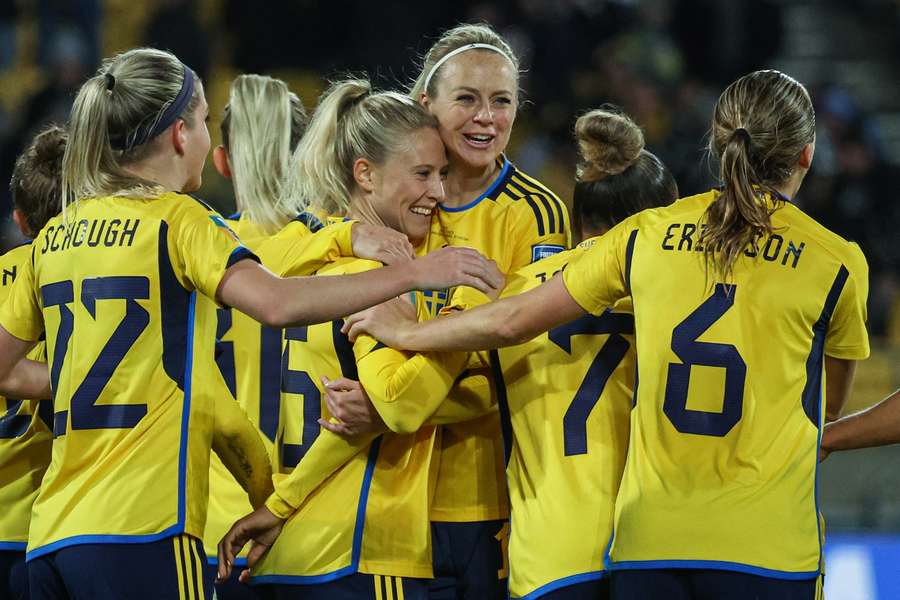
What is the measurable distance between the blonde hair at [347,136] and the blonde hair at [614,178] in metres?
0.52

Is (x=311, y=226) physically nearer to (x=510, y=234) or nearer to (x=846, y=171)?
(x=510, y=234)

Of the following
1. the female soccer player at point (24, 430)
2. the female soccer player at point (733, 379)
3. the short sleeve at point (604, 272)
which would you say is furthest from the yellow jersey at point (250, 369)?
the female soccer player at point (733, 379)

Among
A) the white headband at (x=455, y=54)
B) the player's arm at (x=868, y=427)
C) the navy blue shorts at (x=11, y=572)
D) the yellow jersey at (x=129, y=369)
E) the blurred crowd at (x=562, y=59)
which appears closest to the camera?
the yellow jersey at (x=129, y=369)

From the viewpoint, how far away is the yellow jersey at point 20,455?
13.6 feet

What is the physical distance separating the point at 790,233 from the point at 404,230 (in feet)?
4.14

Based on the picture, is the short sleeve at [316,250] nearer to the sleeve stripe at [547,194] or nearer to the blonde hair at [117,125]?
the blonde hair at [117,125]

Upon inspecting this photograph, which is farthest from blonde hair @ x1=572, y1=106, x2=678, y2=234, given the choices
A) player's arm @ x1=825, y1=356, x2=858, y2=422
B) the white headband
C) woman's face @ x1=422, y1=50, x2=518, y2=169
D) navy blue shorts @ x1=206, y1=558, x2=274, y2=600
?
navy blue shorts @ x1=206, y1=558, x2=274, y2=600

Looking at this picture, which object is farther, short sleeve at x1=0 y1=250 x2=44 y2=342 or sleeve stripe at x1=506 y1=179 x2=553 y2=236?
sleeve stripe at x1=506 y1=179 x2=553 y2=236

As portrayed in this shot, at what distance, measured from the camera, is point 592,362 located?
3.63m

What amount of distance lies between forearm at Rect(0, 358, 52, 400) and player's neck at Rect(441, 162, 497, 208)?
4.70ft

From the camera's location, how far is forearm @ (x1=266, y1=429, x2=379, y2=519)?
3.61 m

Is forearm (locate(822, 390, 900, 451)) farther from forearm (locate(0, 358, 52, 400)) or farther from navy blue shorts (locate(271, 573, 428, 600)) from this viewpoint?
forearm (locate(0, 358, 52, 400))

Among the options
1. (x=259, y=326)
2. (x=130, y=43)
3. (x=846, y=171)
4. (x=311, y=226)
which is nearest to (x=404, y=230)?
(x=311, y=226)

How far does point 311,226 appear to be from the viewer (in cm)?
431
